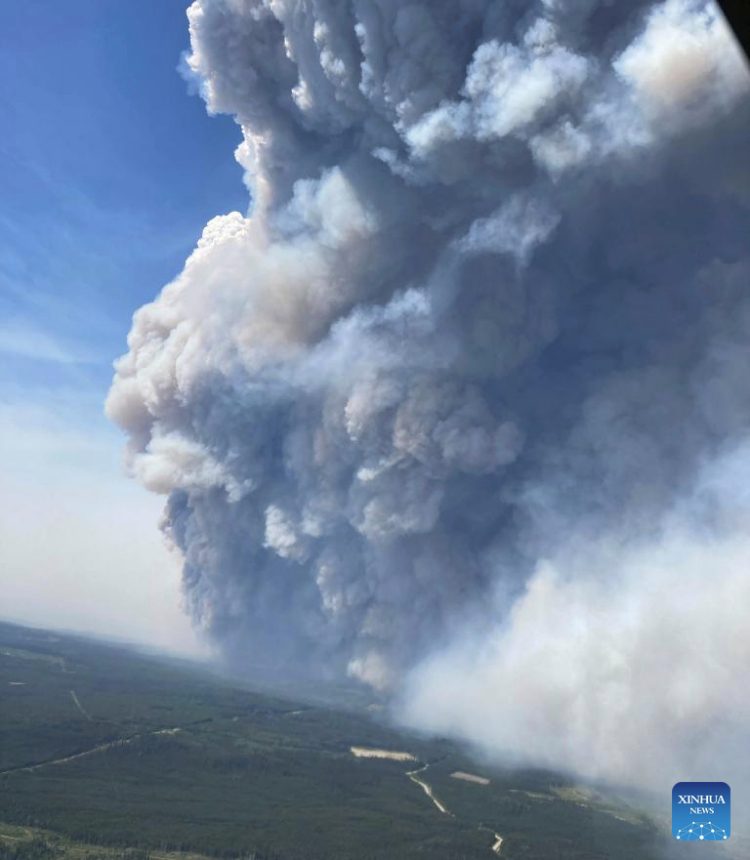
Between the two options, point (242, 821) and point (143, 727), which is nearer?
point (242, 821)

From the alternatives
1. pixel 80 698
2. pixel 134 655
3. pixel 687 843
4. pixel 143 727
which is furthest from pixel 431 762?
pixel 134 655

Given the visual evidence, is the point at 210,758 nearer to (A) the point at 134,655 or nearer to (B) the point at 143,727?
(B) the point at 143,727

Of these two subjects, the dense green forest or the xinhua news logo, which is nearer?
the xinhua news logo

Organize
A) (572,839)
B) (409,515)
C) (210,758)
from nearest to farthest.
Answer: (572,839) → (409,515) → (210,758)

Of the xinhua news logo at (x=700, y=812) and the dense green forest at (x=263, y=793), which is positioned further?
the dense green forest at (x=263, y=793)
